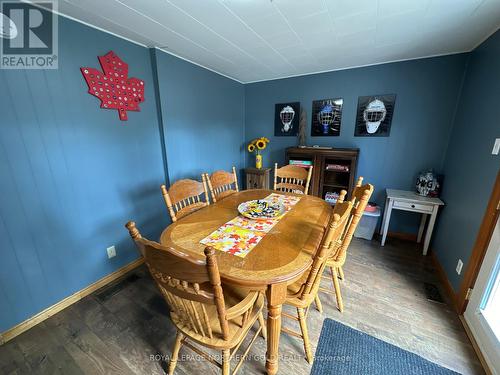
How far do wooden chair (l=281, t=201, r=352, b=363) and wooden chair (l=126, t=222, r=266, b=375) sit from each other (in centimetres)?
23

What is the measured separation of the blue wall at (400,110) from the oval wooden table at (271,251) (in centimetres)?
161

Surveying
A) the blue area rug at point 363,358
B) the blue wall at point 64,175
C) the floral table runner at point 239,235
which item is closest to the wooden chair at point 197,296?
the floral table runner at point 239,235

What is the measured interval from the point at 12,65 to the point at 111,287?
186 cm

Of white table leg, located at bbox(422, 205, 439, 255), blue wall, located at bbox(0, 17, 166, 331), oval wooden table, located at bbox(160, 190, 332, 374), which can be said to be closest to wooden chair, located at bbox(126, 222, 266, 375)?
oval wooden table, located at bbox(160, 190, 332, 374)

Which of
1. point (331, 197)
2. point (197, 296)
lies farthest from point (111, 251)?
point (331, 197)

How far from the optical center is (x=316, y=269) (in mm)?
1047

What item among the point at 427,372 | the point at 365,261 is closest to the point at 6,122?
the point at 427,372

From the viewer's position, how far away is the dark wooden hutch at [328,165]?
2627mm

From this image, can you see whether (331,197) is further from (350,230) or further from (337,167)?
(350,230)

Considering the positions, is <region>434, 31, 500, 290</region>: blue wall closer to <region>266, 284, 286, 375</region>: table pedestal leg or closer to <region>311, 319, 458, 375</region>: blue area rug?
<region>311, 319, 458, 375</region>: blue area rug

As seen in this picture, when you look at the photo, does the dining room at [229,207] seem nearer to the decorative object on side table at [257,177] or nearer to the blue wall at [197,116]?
the blue wall at [197,116]

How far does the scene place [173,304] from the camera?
990 millimetres

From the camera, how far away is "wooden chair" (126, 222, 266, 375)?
73 centimetres

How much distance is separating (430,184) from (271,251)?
2377 mm
